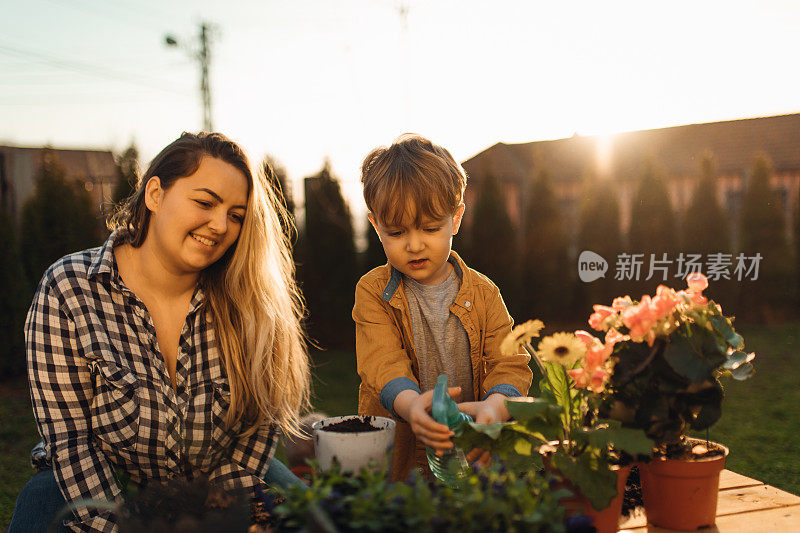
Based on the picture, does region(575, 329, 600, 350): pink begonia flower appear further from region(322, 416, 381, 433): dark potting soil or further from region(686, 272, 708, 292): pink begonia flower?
region(322, 416, 381, 433): dark potting soil

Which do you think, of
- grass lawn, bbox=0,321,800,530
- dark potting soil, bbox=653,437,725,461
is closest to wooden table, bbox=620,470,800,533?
dark potting soil, bbox=653,437,725,461

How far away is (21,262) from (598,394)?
6960 mm

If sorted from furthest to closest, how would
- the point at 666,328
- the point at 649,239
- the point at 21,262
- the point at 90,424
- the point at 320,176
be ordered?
the point at 649,239, the point at 320,176, the point at 21,262, the point at 90,424, the point at 666,328

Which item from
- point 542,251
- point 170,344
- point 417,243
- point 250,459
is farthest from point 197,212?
point 542,251

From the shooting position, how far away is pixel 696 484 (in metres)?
1.31

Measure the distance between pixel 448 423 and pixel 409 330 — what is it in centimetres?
72

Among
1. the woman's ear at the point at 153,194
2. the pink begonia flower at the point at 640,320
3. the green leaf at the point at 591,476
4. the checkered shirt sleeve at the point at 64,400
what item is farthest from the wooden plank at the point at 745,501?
the woman's ear at the point at 153,194

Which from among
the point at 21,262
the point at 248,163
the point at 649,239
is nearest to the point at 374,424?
the point at 248,163

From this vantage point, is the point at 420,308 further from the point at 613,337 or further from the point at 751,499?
the point at 751,499

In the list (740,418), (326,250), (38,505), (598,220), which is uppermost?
(598,220)

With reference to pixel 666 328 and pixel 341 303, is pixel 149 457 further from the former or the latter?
pixel 341 303

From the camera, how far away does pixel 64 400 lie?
5.74 ft

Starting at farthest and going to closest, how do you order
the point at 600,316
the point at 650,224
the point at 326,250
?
the point at 650,224
the point at 326,250
the point at 600,316

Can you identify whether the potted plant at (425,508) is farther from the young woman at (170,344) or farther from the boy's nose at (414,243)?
the young woman at (170,344)
